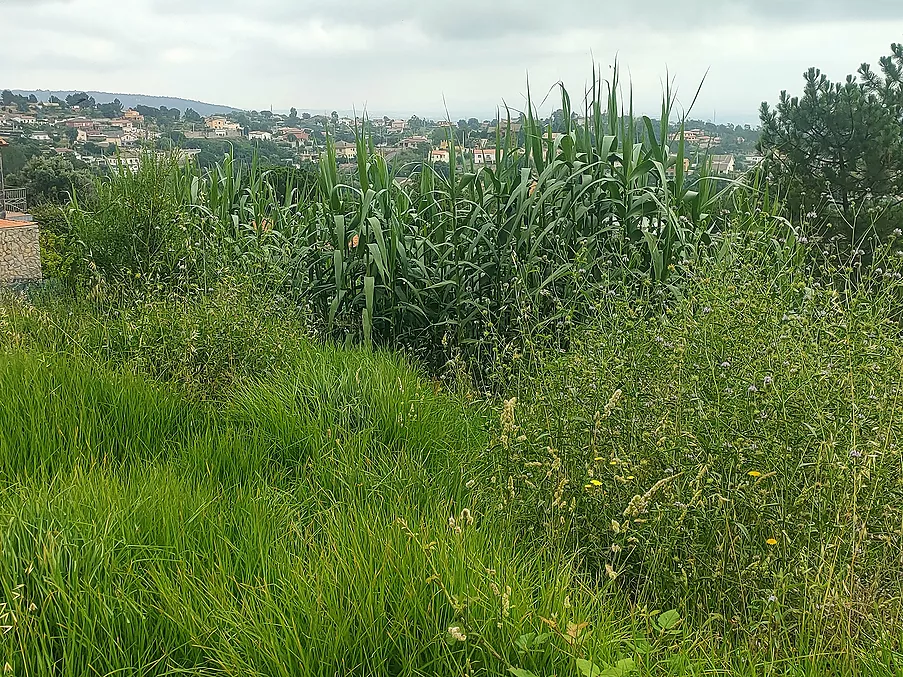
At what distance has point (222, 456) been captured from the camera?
8.74ft

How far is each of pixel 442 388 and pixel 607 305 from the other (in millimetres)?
830

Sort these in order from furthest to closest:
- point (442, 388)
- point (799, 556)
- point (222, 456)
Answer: point (442, 388) < point (222, 456) < point (799, 556)

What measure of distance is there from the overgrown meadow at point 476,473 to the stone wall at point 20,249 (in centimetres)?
1233

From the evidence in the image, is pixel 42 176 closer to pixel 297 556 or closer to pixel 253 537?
pixel 253 537

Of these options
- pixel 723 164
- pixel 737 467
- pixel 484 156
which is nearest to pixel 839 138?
pixel 723 164

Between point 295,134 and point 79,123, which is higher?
point 79,123

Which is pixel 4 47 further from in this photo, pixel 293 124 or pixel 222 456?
pixel 222 456

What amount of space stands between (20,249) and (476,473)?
50.6ft

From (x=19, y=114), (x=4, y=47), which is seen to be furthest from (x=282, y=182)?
(x=19, y=114)

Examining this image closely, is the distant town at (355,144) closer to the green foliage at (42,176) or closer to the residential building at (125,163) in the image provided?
the residential building at (125,163)

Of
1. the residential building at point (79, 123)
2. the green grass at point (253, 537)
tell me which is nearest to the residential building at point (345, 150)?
the green grass at point (253, 537)

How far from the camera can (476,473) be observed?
2607mm

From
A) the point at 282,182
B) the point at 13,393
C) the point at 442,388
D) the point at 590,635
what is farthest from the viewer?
the point at 282,182

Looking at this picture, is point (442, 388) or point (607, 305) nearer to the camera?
point (607, 305)
